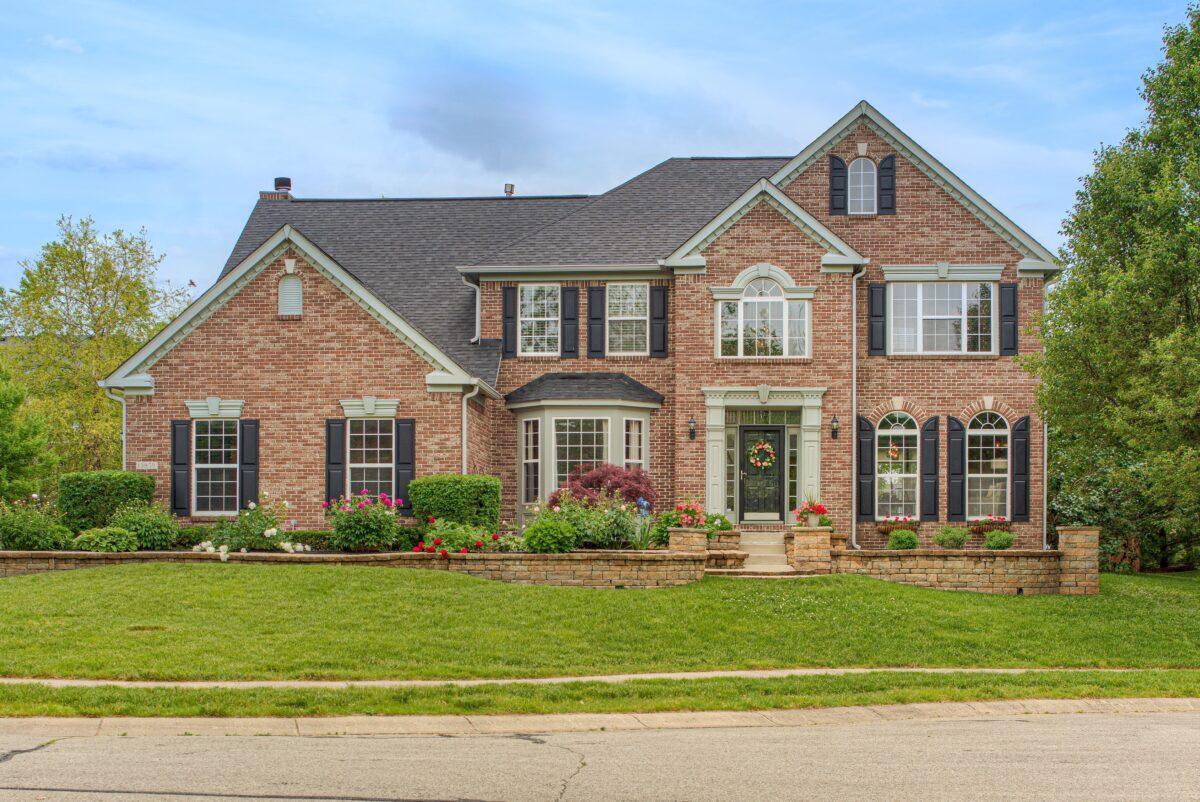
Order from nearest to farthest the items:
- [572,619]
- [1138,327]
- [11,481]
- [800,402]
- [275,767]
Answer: [275,767], [572,619], [1138,327], [800,402], [11,481]

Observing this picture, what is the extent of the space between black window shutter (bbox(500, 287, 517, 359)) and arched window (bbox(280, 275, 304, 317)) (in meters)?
4.46

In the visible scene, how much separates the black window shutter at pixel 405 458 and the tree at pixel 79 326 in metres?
17.9

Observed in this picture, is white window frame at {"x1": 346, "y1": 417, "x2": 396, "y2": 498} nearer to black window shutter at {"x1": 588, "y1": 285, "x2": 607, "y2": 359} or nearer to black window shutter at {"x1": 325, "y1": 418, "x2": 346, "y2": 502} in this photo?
black window shutter at {"x1": 325, "y1": 418, "x2": 346, "y2": 502}

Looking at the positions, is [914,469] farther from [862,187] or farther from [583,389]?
[583,389]

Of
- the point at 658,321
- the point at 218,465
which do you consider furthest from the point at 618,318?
the point at 218,465

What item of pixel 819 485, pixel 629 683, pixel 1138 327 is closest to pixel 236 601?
pixel 629 683

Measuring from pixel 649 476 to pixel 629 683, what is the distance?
11416 millimetres

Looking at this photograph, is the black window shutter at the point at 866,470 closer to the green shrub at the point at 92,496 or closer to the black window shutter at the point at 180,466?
the black window shutter at the point at 180,466

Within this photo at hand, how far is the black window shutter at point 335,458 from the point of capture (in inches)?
879

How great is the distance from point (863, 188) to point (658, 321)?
528 centimetres

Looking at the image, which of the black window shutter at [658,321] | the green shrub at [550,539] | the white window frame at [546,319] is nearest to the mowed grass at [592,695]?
the green shrub at [550,539]

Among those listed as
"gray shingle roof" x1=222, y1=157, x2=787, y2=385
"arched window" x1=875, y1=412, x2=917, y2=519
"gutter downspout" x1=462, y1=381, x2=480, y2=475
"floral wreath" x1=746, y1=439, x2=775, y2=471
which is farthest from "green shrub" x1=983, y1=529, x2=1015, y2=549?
"gutter downspout" x1=462, y1=381, x2=480, y2=475

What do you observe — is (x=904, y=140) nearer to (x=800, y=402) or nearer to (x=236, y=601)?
(x=800, y=402)

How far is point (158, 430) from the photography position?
74.1 ft
